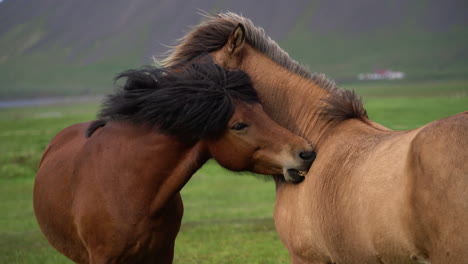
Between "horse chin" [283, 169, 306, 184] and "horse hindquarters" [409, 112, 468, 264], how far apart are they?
4.82 feet

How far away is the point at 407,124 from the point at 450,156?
97.0ft

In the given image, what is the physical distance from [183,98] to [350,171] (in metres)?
1.59

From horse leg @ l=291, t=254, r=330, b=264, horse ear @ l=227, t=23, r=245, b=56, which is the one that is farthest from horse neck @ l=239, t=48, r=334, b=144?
horse leg @ l=291, t=254, r=330, b=264

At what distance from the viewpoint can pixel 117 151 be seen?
17.8 feet

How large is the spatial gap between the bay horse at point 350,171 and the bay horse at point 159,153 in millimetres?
362

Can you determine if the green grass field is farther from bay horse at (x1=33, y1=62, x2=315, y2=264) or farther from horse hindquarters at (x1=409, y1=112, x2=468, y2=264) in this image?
horse hindquarters at (x1=409, y1=112, x2=468, y2=264)

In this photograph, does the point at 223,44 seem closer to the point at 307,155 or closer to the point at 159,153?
the point at 159,153

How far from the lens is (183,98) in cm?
523

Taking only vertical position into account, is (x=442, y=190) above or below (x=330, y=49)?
above

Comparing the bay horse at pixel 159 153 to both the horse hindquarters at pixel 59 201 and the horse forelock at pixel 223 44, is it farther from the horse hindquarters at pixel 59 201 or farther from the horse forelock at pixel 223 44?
the horse forelock at pixel 223 44

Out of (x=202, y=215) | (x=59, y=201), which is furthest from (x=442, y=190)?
(x=202, y=215)

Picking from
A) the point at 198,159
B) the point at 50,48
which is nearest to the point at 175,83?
the point at 198,159

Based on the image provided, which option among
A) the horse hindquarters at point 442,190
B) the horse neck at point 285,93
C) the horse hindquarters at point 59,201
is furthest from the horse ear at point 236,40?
the horse hindquarters at point 442,190

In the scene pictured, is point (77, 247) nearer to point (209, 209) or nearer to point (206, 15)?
point (206, 15)
